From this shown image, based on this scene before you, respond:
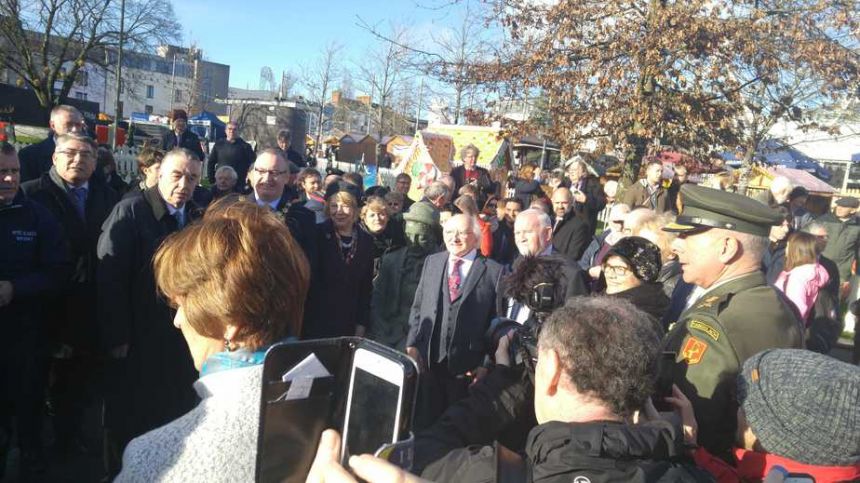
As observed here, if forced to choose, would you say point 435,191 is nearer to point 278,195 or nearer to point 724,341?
point 278,195

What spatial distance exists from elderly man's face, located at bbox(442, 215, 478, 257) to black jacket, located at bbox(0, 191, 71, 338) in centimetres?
244

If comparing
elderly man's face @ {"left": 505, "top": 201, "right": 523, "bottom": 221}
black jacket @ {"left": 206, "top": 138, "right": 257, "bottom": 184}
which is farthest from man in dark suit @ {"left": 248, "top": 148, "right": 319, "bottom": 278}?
black jacket @ {"left": 206, "top": 138, "right": 257, "bottom": 184}

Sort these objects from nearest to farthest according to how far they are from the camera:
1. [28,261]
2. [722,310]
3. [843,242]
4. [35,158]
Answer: [722,310], [28,261], [35,158], [843,242]

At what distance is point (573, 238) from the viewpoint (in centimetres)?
673

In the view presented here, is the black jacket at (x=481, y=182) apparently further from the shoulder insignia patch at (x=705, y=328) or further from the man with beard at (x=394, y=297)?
the shoulder insignia patch at (x=705, y=328)

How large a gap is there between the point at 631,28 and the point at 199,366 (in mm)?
9261

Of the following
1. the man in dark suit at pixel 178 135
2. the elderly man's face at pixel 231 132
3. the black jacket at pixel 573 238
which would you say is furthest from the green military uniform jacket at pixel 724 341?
Answer: the man in dark suit at pixel 178 135

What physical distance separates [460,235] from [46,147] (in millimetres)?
4438

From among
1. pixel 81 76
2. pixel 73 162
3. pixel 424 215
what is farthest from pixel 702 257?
pixel 81 76

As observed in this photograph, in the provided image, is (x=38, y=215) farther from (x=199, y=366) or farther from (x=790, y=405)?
(x=790, y=405)

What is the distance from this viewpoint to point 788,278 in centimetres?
508

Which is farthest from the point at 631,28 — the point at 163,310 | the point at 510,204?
the point at 163,310

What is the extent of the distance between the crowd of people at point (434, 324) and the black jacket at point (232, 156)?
295cm

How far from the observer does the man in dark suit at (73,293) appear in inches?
149
